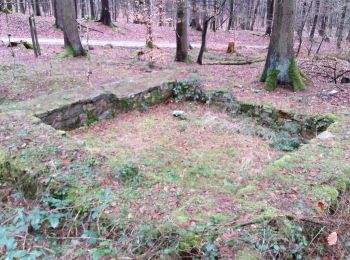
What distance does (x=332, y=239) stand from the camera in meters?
3.05

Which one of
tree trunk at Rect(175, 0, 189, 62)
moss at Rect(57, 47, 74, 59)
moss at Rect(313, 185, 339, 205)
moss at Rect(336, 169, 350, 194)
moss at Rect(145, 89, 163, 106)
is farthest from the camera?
moss at Rect(57, 47, 74, 59)

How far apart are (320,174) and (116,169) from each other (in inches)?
104

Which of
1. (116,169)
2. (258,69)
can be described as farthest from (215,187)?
(258,69)

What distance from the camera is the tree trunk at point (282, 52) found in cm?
781

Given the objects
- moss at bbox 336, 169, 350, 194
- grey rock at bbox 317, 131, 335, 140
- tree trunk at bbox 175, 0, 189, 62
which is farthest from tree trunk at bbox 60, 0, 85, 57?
moss at bbox 336, 169, 350, 194

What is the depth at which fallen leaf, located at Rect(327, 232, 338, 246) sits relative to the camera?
304 centimetres

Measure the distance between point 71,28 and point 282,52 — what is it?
724 cm

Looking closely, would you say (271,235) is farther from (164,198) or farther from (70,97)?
(70,97)

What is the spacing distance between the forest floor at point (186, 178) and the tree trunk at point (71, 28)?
311 cm

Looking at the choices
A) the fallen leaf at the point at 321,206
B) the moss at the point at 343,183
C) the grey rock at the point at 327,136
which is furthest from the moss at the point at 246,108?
the fallen leaf at the point at 321,206

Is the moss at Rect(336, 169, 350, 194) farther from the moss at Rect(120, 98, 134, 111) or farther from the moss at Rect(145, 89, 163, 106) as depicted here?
the moss at Rect(145, 89, 163, 106)

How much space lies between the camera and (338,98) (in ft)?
24.4

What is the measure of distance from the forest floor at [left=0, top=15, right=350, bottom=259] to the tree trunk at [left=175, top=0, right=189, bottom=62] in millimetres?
3004

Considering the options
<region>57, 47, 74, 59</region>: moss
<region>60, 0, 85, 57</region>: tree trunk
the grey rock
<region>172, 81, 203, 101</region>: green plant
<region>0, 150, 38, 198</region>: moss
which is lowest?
<region>0, 150, 38, 198</region>: moss
